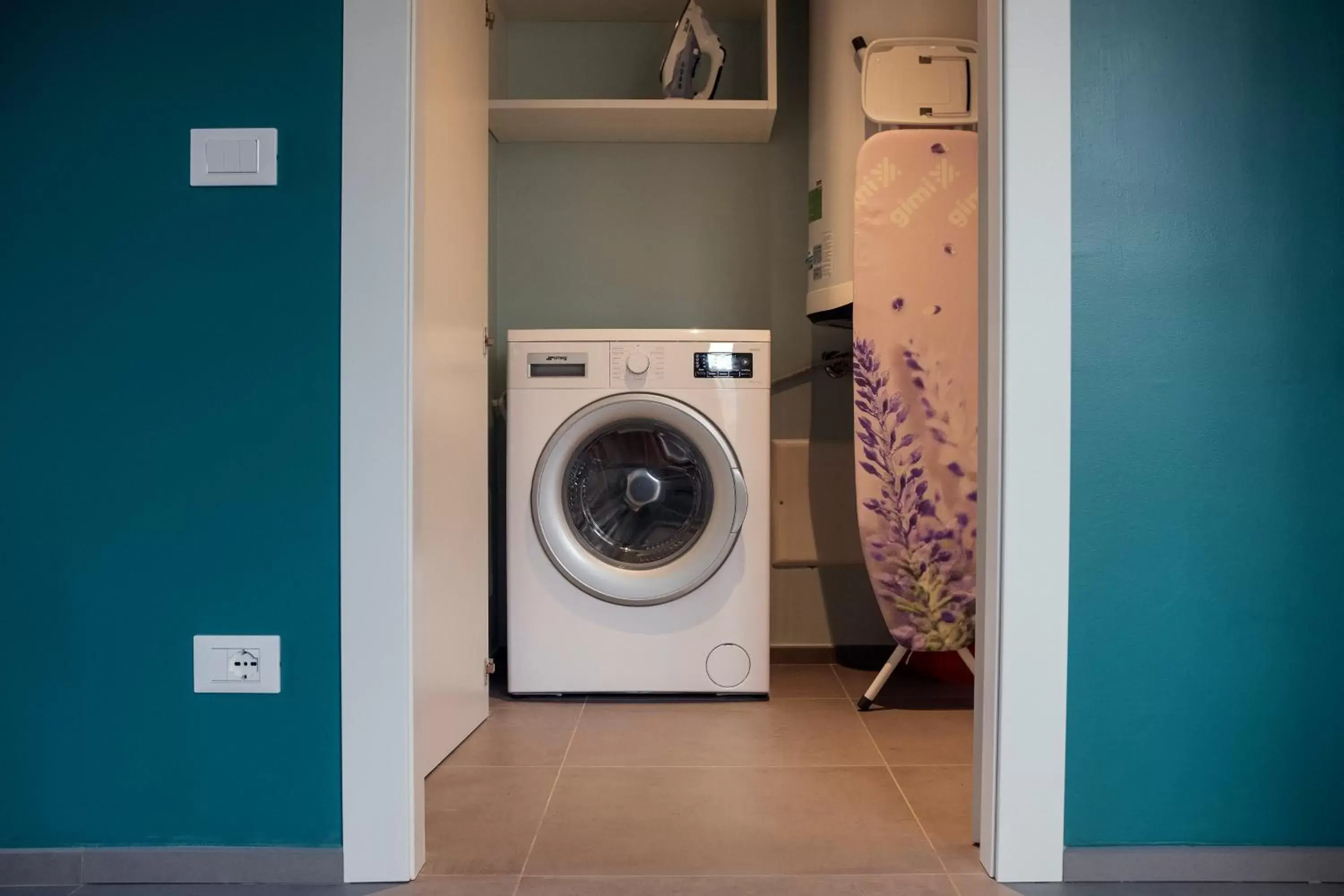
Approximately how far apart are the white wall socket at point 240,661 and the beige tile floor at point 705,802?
39cm

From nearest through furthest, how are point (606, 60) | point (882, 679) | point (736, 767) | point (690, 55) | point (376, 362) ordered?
point (376, 362) < point (736, 767) < point (882, 679) < point (690, 55) < point (606, 60)

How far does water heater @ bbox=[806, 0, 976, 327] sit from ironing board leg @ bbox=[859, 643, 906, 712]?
34.5 inches

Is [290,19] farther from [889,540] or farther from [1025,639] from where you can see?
[889,540]

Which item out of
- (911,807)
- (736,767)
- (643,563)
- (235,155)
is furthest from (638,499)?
(235,155)

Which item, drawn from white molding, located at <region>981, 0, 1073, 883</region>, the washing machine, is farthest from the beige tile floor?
white molding, located at <region>981, 0, 1073, 883</region>

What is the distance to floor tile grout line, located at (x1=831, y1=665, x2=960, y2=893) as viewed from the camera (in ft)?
5.37

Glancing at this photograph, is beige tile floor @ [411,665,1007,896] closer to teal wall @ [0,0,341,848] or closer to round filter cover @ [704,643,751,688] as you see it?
round filter cover @ [704,643,751,688]

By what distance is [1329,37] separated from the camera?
1585 mm

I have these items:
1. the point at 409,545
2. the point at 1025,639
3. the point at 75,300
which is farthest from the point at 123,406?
the point at 1025,639

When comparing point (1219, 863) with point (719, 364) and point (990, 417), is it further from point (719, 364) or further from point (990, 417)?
point (719, 364)

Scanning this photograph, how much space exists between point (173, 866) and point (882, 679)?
1.61m

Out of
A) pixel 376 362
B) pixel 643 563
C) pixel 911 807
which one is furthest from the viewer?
pixel 643 563

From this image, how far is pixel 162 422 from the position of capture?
158 centimetres

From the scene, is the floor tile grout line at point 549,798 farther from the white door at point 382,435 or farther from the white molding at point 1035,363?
the white molding at point 1035,363
